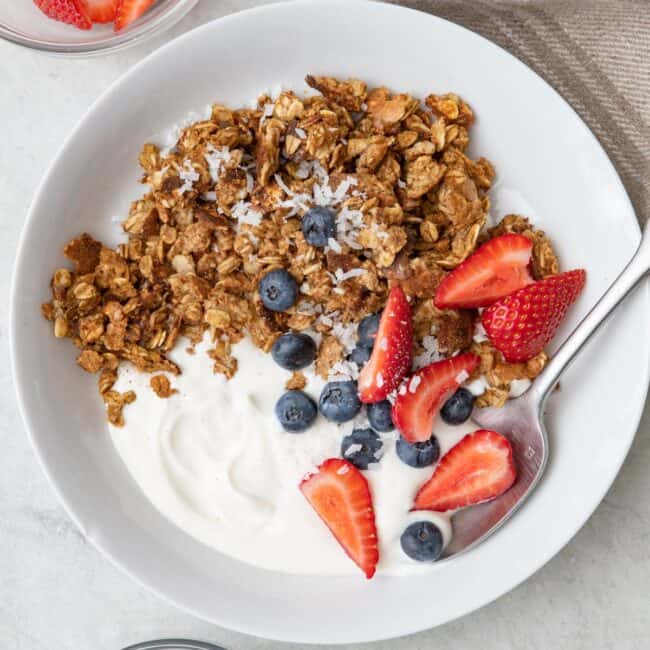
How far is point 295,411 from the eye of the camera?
1239 millimetres

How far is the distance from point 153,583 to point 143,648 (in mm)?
191

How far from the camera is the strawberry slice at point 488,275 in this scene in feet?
3.99

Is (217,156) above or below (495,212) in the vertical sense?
above

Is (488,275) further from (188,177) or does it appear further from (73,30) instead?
(73,30)

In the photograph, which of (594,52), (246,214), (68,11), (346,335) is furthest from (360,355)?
(68,11)

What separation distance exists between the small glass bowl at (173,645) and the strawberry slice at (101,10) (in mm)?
1013

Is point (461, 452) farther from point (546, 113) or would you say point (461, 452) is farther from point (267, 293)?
point (546, 113)

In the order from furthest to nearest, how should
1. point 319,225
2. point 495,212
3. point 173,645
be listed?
1. point 173,645
2. point 495,212
3. point 319,225

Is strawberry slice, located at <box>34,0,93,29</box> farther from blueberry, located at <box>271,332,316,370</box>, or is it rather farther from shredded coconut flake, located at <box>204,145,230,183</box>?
blueberry, located at <box>271,332,316,370</box>

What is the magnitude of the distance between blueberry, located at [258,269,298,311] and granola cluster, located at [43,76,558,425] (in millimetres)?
21

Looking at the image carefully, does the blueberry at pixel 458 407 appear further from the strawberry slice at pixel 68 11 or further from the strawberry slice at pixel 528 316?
the strawberry slice at pixel 68 11

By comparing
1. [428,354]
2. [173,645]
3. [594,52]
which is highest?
[594,52]

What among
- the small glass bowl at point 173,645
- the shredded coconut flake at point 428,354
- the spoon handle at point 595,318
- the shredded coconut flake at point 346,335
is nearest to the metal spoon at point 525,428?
the spoon handle at point 595,318

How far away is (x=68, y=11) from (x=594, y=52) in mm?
815
